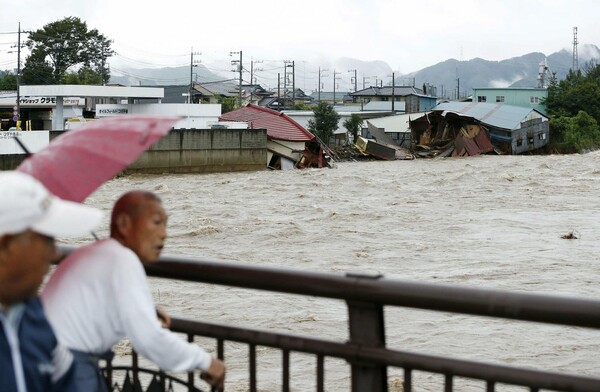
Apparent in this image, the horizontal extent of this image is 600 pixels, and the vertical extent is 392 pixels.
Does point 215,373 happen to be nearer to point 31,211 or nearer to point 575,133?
point 31,211

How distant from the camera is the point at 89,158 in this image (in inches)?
105

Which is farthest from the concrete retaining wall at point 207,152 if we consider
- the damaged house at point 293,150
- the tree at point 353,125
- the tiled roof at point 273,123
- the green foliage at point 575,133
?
the green foliage at point 575,133

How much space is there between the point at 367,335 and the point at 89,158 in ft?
3.23

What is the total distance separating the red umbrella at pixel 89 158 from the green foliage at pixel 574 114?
201 ft

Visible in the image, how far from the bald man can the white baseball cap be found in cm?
36

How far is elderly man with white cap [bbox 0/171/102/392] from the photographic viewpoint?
6.97ft

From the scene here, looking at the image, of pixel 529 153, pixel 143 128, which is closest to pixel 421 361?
pixel 143 128

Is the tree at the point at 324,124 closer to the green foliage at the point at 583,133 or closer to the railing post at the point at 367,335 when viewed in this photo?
the green foliage at the point at 583,133

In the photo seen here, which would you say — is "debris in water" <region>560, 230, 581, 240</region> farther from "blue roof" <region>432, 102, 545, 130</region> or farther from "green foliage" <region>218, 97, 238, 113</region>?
"green foliage" <region>218, 97, 238, 113</region>

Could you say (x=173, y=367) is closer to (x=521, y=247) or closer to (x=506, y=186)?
(x=521, y=247)

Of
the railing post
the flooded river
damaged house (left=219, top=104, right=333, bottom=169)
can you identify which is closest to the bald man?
the railing post

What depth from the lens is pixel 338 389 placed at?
9.53 metres

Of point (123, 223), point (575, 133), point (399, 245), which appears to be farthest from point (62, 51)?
point (123, 223)

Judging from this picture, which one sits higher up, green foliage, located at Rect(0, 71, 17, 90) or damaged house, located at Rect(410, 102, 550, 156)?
green foliage, located at Rect(0, 71, 17, 90)
